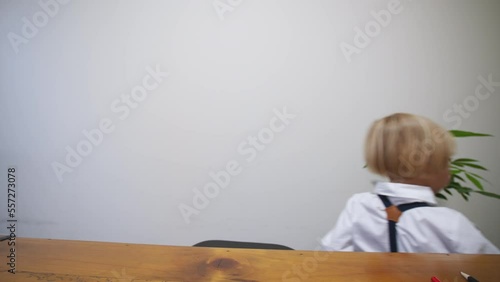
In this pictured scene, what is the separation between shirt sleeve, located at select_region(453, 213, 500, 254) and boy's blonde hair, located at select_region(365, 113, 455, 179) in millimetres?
193

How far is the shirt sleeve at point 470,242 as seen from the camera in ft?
2.28

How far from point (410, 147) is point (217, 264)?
729 mm

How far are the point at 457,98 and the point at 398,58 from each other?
52cm

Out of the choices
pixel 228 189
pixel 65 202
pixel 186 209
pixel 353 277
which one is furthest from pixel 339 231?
pixel 65 202

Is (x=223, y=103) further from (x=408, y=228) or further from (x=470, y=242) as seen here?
(x=470, y=242)

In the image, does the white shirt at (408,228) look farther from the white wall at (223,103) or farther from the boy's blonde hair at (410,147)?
the white wall at (223,103)

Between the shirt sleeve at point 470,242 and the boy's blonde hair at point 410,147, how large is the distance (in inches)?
7.6

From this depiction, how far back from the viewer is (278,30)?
1838 mm

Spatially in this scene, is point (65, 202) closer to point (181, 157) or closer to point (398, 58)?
point (181, 157)

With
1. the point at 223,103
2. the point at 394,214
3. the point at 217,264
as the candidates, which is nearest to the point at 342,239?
the point at 394,214

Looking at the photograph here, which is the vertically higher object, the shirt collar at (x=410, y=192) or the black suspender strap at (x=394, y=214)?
the shirt collar at (x=410, y=192)

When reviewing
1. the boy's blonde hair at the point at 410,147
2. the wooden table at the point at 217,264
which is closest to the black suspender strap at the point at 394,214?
the boy's blonde hair at the point at 410,147

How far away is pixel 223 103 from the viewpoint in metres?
1.89

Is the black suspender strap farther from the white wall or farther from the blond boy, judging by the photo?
the white wall
